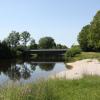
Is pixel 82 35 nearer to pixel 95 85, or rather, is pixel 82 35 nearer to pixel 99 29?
pixel 99 29

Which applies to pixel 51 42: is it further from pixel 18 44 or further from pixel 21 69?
pixel 21 69

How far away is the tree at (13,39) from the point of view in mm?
142538

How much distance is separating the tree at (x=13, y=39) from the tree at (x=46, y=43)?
20.6 meters

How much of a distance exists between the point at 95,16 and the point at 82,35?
1552 inches

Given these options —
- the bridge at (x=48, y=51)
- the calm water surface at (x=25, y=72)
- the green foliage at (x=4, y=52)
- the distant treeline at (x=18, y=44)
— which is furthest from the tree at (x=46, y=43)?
the calm water surface at (x=25, y=72)

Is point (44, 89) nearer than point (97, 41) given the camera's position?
Yes

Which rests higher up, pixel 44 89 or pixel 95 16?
pixel 95 16

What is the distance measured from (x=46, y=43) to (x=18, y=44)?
2210cm

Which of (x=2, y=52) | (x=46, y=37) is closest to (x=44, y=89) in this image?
(x=2, y=52)

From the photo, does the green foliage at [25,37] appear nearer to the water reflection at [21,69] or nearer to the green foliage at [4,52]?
the green foliage at [4,52]

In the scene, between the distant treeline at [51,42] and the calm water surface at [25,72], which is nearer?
the calm water surface at [25,72]

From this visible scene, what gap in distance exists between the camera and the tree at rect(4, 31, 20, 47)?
143 metres

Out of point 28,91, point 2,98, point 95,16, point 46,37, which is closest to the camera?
point 2,98

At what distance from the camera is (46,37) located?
561ft
